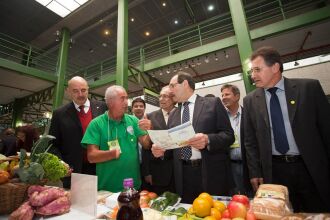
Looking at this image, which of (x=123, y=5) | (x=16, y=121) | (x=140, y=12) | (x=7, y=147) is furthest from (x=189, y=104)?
(x=16, y=121)

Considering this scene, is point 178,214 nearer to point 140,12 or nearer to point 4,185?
point 4,185

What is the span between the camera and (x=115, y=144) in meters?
1.87

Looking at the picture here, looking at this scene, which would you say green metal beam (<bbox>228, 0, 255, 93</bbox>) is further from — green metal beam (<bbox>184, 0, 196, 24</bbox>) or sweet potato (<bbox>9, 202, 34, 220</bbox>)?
sweet potato (<bbox>9, 202, 34, 220</bbox>)

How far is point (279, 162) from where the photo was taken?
1736 mm

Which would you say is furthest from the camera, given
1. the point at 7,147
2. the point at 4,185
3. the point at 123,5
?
the point at 123,5

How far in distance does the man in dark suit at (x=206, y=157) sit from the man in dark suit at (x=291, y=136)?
288 mm

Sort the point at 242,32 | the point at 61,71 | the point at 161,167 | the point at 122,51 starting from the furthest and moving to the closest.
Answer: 1. the point at 61,71
2. the point at 122,51
3. the point at 242,32
4. the point at 161,167

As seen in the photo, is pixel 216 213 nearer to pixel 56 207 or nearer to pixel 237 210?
pixel 237 210

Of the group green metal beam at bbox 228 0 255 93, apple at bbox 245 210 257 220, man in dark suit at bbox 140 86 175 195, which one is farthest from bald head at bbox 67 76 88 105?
green metal beam at bbox 228 0 255 93

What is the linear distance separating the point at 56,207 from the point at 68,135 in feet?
4.54

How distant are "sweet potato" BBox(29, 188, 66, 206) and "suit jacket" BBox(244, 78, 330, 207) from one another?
5.31ft

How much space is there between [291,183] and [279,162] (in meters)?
0.18

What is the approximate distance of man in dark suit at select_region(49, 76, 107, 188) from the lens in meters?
2.35

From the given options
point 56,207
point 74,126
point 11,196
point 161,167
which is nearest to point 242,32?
point 161,167
